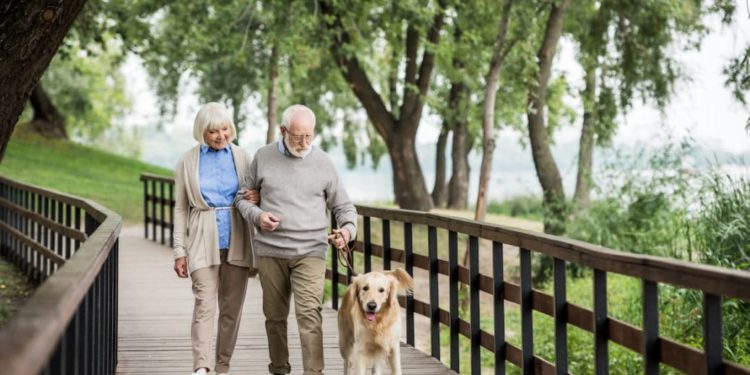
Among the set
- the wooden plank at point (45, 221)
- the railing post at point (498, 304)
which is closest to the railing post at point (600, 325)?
the railing post at point (498, 304)

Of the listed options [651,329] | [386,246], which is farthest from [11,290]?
[651,329]

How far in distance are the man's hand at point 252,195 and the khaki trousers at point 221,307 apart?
1.38ft

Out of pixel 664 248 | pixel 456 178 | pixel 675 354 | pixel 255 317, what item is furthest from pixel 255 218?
pixel 456 178

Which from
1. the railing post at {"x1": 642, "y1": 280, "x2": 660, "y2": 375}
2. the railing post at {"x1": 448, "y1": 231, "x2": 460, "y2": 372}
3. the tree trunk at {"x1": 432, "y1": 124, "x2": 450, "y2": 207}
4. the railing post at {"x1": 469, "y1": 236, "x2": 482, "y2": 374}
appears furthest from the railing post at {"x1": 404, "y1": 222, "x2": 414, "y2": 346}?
the tree trunk at {"x1": 432, "y1": 124, "x2": 450, "y2": 207}

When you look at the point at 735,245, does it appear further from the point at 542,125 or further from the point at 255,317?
the point at 542,125

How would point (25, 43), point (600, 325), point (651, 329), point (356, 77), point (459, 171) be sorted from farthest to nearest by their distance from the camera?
point (459, 171) → point (356, 77) → point (25, 43) → point (600, 325) → point (651, 329)

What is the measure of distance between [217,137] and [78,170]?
92.8 ft

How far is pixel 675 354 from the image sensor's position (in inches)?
173

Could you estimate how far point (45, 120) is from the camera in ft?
125

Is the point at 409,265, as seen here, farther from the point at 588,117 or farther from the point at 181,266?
the point at 588,117

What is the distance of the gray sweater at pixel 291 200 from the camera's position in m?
6.21

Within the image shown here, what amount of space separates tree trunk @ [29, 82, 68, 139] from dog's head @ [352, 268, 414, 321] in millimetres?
33587

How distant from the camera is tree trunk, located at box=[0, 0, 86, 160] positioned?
7.33 metres

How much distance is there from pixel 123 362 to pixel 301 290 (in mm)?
1929
